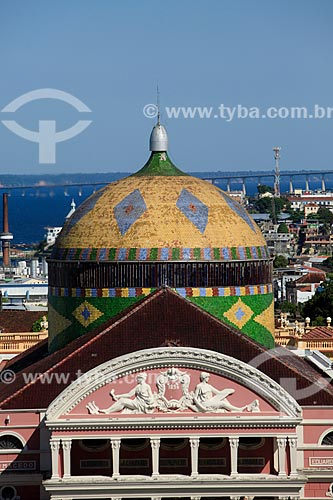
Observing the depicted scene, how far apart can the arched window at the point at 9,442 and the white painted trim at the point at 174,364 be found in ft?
5.67

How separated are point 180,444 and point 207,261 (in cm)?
738

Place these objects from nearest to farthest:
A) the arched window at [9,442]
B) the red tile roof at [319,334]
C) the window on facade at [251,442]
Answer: the window on facade at [251,442] → the arched window at [9,442] → the red tile roof at [319,334]

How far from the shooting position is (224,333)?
154 ft

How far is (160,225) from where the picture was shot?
51750mm

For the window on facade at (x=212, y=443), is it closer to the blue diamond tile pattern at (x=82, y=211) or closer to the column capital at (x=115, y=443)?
the column capital at (x=115, y=443)

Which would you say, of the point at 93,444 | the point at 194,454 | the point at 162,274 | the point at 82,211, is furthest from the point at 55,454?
the point at 82,211

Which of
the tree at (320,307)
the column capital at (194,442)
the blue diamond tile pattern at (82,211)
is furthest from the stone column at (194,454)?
the tree at (320,307)

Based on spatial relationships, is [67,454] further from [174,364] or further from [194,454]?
[174,364]

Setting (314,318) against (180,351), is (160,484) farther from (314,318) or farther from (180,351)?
(314,318)

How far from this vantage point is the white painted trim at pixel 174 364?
4447cm

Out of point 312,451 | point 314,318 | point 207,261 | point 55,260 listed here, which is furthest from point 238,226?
point 314,318

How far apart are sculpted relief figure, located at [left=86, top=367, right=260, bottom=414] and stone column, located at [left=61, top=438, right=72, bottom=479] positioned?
35.1 inches

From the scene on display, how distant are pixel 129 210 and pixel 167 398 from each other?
29.6 feet

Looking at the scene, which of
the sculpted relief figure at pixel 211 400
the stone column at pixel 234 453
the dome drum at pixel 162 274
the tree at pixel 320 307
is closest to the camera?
the sculpted relief figure at pixel 211 400
